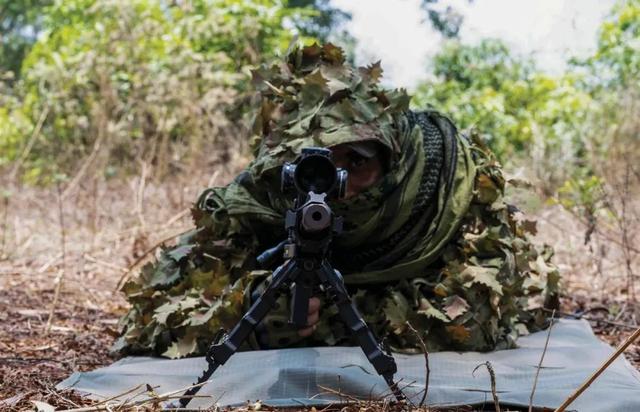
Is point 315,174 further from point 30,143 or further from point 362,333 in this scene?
point 30,143

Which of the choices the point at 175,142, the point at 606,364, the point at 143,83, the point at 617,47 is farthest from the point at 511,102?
the point at 606,364

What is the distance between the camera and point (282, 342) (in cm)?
309

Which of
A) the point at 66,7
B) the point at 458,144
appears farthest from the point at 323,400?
the point at 66,7

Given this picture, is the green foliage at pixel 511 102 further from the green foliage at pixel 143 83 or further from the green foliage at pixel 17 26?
the green foliage at pixel 17 26

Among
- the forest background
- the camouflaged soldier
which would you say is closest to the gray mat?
the camouflaged soldier

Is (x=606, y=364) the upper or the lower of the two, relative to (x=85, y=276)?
lower

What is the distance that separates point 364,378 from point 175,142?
Answer: 20.4ft

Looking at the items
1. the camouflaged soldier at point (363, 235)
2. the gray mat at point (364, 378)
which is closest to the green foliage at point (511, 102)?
the camouflaged soldier at point (363, 235)

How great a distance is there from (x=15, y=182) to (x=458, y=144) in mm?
5679

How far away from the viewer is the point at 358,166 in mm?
3174

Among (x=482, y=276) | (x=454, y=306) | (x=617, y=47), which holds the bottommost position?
(x=454, y=306)

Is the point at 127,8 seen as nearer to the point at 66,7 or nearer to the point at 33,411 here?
the point at 66,7

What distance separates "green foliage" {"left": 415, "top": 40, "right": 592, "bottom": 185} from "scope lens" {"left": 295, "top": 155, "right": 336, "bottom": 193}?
5342 mm

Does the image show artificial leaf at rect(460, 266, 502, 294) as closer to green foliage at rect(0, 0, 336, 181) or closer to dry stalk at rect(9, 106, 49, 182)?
dry stalk at rect(9, 106, 49, 182)
